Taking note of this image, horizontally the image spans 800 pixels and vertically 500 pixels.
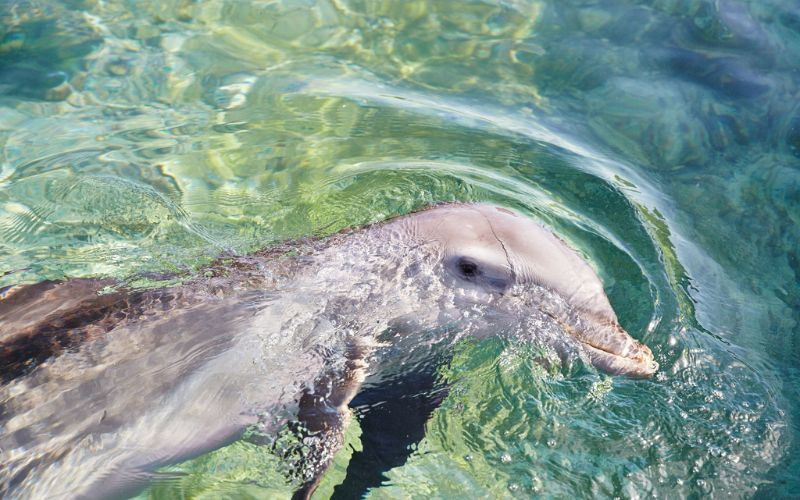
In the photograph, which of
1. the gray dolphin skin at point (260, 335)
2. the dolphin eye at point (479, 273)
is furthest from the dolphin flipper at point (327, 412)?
the dolphin eye at point (479, 273)

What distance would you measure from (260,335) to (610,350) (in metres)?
2.14

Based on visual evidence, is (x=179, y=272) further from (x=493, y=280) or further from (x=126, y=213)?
(x=493, y=280)

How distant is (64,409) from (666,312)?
4.02 m


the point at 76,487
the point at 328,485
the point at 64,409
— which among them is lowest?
the point at 328,485

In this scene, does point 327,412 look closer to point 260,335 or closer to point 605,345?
Answer: point 260,335

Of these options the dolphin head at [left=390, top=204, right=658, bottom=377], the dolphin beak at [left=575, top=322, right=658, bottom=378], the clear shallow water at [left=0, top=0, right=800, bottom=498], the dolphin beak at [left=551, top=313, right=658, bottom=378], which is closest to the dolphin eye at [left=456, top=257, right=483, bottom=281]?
the dolphin head at [left=390, top=204, right=658, bottom=377]

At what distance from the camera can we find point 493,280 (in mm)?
4773

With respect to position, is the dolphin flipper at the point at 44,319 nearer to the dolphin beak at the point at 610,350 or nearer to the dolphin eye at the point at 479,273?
the dolphin eye at the point at 479,273

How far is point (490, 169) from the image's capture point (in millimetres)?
7043

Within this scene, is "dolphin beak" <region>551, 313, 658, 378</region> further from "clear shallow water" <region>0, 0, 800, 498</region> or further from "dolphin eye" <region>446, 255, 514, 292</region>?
"dolphin eye" <region>446, 255, 514, 292</region>

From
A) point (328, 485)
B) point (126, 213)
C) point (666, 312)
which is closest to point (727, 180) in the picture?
point (666, 312)

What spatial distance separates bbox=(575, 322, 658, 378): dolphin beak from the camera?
4.73 meters

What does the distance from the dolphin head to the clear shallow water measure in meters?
0.28

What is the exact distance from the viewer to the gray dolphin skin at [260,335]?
4004 mm
